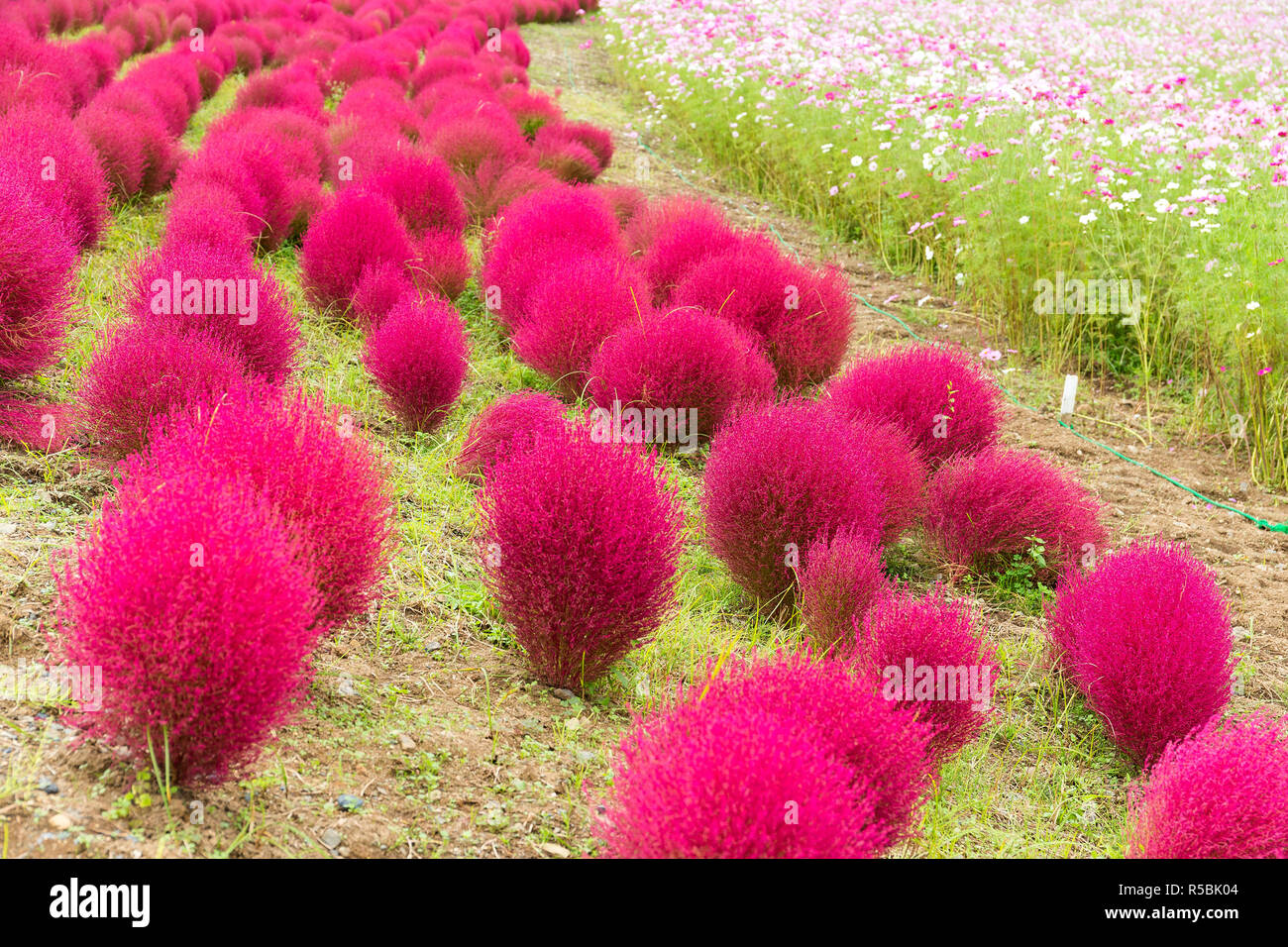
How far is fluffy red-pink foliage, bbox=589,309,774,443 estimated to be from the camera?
4.41 meters

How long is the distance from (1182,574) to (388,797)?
246cm

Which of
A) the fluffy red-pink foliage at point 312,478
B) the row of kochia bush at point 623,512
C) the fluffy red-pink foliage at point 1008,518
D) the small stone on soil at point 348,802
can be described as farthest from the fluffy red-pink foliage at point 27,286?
the fluffy red-pink foliage at point 1008,518

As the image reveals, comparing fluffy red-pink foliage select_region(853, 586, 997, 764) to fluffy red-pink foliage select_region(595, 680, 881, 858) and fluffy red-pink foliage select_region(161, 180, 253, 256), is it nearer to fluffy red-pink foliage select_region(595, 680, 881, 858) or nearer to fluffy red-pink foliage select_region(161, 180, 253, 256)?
fluffy red-pink foliage select_region(595, 680, 881, 858)

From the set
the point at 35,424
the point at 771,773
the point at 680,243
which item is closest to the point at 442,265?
the point at 680,243

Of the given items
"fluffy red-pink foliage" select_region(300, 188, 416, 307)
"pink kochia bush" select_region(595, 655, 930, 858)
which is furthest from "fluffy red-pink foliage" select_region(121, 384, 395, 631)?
"fluffy red-pink foliage" select_region(300, 188, 416, 307)

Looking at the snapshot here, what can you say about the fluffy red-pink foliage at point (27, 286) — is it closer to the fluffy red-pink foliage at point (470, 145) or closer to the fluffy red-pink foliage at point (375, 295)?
the fluffy red-pink foliage at point (375, 295)

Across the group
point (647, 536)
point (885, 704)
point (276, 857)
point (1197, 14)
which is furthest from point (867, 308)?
point (1197, 14)

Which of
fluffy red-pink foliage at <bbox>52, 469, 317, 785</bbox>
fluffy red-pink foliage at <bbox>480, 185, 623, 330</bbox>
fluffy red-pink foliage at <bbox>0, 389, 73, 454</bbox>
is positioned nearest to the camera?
fluffy red-pink foliage at <bbox>52, 469, 317, 785</bbox>

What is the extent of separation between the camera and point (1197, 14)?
1454 cm

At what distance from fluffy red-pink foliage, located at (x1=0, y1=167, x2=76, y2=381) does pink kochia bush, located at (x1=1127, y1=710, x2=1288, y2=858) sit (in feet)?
12.0

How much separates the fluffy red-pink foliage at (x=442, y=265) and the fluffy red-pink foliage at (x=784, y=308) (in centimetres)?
124

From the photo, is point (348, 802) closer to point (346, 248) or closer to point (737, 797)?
point (737, 797)

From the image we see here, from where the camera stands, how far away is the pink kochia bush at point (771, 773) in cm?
186

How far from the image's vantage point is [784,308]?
523 centimetres
